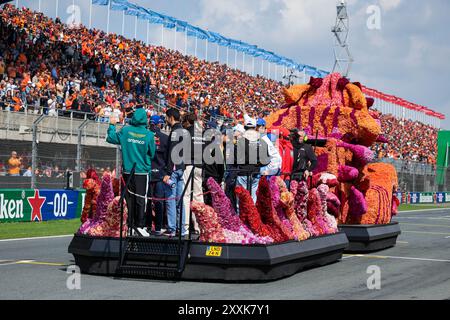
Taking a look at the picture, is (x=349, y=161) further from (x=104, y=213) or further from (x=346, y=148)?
(x=104, y=213)

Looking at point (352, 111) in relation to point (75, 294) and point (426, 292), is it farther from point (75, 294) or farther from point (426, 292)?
point (75, 294)

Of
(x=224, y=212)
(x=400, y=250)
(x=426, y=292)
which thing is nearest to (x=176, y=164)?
(x=224, y=212)

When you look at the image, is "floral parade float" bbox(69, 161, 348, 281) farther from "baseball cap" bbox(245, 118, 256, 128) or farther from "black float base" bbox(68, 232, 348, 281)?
"baseball cap" bbox(245, 118, 256, 128)

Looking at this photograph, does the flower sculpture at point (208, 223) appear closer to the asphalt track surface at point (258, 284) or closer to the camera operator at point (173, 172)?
the asphalt track surface at point (258, 284)

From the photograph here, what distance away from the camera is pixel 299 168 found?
44.4ft

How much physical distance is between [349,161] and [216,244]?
5576 mm

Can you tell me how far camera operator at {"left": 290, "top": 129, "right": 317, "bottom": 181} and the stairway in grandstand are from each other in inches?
155

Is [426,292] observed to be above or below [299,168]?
below

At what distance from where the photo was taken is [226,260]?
9867 millimetres

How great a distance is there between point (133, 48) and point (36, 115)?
18.5 metres

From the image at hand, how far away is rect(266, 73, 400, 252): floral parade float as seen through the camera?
14422 millimetres

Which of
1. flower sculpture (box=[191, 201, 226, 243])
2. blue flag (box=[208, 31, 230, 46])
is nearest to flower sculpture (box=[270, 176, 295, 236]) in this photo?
flower sculpture (box=[191, 201, 226, 243])
